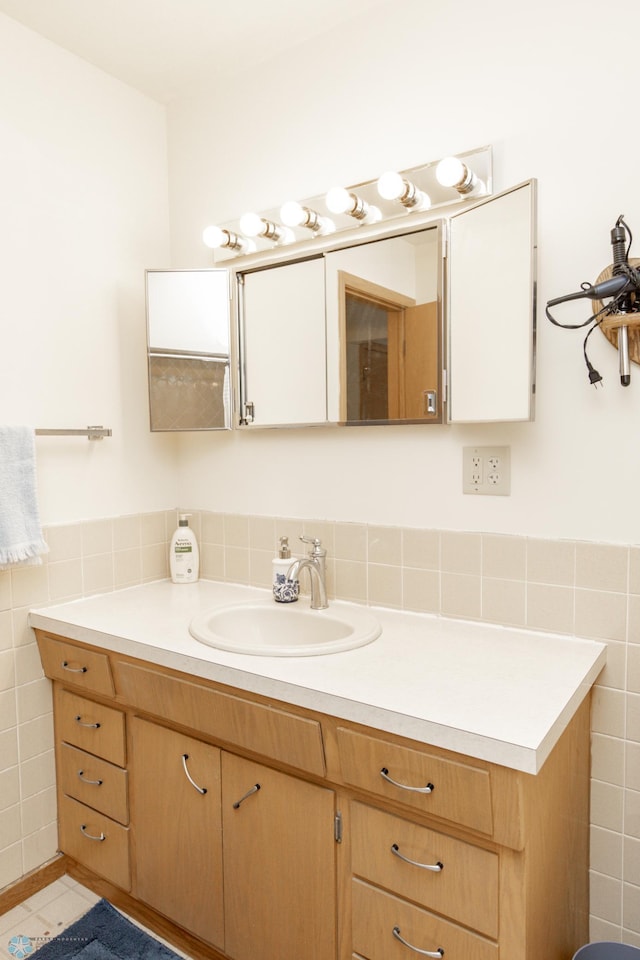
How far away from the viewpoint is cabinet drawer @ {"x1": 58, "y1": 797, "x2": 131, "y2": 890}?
5.49ft

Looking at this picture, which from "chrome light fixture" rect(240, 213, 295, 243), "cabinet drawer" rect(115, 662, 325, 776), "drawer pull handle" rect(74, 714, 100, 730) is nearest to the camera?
"cabinet drawer" rect(115, 662, 325, 776)

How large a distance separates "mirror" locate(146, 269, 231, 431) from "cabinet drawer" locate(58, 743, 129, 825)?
1.00 m

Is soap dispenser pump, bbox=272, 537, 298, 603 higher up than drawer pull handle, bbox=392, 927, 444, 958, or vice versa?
soap dispenser pump, bbox=272, 537, 298, 603

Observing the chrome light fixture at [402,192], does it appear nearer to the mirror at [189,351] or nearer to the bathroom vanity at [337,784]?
the mirror at [189,351]

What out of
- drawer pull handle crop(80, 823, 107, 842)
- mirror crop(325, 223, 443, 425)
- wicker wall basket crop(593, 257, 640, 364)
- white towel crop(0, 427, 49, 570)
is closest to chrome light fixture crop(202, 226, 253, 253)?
mirror crop(325, 223, 443, 425)

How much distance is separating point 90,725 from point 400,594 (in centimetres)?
94

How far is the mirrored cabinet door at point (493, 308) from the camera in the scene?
1356 mm

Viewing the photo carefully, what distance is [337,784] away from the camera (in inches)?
47.9

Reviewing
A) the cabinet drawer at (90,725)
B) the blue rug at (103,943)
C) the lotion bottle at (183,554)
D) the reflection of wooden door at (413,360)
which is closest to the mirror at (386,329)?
the reflection of wooden door at (413,360)

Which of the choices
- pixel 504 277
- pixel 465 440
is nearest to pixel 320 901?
pixel 465 440

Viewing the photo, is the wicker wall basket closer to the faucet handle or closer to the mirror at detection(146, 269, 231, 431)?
the faucet handle

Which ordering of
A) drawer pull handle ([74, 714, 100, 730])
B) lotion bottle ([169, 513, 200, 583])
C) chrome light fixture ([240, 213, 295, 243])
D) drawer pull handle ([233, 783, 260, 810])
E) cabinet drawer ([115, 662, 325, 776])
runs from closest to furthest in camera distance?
cabinet drawer ([115, 662, 325, 776]) < drawer pull handle ([233, 783, 260, 810]) < drawer pull handle ([74, 714, 100, 730]) < chrome light fixture ([240, 213, 295, 243]) < lotion bottle ([169, 513, 200, 583])

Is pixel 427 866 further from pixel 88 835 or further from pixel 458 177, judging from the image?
pixel 458 177

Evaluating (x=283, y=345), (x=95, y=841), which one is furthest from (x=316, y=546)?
(x=95, y=841)
